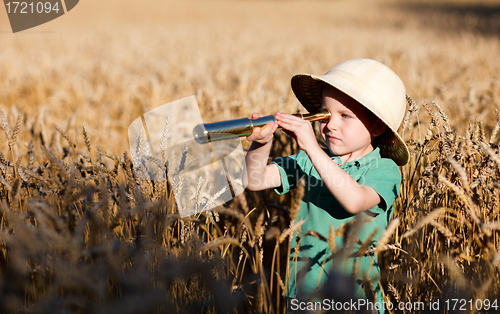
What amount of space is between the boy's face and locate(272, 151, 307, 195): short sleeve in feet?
0.69

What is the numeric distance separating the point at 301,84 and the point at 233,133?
764 millimetres

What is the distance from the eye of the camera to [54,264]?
102 centimetres

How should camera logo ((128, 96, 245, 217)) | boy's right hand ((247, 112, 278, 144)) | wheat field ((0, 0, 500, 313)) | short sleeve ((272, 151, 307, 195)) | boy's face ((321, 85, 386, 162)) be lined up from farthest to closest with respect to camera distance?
1. short sleeve ((272, 151, 307, 195))
2. boy's face ((321, 85, 386, 162))
3. camera logo ((128, 96, 245, 217))
4. boy's right hand ((247, 112, 278, 144))
5. wheat field ((0, 0, 500, 313))

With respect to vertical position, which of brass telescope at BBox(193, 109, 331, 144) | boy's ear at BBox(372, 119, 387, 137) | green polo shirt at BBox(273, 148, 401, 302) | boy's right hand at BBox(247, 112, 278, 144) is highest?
brass telescope at BBox(193, 109, 331, 144)

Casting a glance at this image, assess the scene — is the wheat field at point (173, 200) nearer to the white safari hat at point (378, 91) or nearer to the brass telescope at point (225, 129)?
the white safari hat at point (378, 91)

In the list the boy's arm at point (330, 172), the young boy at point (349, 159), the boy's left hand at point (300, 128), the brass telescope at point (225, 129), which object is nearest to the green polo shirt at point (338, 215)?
the young boy at point (349, 159)

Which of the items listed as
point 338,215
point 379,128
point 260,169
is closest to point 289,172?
point 260,169

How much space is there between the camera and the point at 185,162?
1.72 m

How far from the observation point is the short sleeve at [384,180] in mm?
1466

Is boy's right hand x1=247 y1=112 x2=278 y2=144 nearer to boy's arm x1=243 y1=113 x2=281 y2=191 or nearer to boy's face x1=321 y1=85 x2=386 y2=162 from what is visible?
boy's arm x1=243 y1=113 x2=281 y2=191

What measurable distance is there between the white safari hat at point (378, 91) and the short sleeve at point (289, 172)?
374 mm

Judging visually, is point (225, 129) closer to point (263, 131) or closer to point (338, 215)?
point (263, 131)

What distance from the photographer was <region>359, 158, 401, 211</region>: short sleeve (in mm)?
1466

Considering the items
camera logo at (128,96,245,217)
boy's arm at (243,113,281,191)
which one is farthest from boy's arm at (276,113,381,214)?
camera logo at (128,96,245,217)
